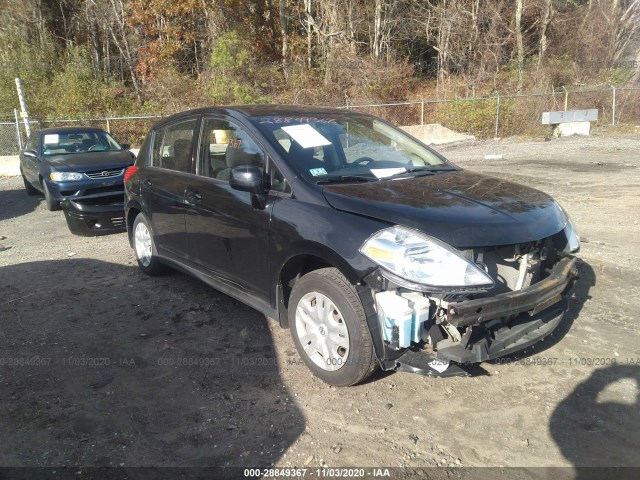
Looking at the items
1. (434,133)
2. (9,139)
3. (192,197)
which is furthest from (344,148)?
(434,133)

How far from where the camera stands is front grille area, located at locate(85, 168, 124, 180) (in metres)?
8.84

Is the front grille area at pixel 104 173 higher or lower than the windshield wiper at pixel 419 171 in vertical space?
lower

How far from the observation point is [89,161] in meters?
9.11

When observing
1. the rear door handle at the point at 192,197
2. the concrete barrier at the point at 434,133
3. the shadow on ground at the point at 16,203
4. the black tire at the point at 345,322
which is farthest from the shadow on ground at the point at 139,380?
the concrete barrier at the point at 434,133

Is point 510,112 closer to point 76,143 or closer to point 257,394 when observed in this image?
point 76,143

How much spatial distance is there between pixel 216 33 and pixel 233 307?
24.1 meters

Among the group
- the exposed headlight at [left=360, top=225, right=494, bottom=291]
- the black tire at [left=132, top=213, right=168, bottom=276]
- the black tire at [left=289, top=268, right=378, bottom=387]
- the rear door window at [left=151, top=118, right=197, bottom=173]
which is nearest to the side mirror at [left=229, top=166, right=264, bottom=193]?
the black tire at [left=289, top=268, right=378, bottom=387]

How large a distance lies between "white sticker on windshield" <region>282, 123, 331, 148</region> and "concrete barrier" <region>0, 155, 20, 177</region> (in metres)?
17.0

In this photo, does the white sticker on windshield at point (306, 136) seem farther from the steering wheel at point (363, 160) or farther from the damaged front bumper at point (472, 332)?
the damaged front bumper at point (472, 332)

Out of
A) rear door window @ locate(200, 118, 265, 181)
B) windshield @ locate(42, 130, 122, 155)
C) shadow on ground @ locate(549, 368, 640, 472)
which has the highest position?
rear door window @ locate(200, 118, 265, 181)

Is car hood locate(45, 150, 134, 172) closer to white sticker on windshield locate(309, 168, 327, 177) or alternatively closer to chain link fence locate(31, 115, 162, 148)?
white sticker on windshield locate(309, 168, 327, 177)


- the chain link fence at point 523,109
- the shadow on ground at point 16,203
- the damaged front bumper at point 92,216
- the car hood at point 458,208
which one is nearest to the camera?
the car hood at point 458,208

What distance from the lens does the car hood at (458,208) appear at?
9.78 ft

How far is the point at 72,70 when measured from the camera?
2364 centimetres
